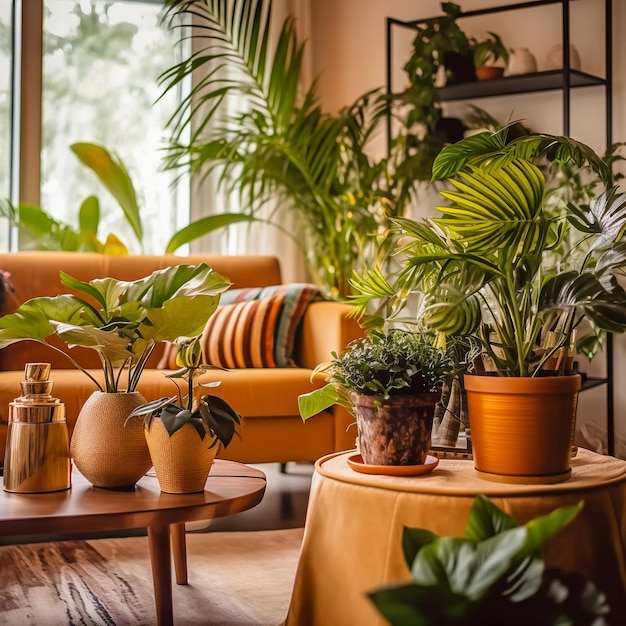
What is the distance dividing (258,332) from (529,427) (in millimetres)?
1730

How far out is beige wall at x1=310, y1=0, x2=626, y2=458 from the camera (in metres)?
3.74

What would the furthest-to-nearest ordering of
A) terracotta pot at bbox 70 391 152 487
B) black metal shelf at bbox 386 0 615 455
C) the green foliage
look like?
the green foliage < black metal shelf at bbox 386 0 615 455 < terracotta pot at bbox 70 391 152 487

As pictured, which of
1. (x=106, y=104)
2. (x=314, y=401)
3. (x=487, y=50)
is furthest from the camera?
(x=106, y=104)

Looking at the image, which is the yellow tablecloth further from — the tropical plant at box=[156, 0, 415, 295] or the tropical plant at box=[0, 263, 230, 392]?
the tropical plant at box=[156, 0, 415, 295]

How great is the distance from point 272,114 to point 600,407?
73.4 inches

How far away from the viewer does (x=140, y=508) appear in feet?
5.10

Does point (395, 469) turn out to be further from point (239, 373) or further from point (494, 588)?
point (239, 373)

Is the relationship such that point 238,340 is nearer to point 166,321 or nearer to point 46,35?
point 166,321

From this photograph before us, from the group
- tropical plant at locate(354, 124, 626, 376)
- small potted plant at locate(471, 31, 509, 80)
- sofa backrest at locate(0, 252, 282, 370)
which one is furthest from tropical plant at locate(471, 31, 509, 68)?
tropical plant at locate(354, 124, 626, 376)

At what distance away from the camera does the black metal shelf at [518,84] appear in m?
3.67

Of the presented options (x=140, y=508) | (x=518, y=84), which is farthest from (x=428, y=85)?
(x=140, y=508)

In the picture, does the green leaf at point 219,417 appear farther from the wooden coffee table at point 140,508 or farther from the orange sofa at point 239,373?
the orange sofa at point 239,373

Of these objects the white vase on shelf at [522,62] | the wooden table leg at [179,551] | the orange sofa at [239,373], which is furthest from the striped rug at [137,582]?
the white vase on shelf at [522,62]

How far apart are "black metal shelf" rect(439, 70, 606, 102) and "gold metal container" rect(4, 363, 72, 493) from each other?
256cm
